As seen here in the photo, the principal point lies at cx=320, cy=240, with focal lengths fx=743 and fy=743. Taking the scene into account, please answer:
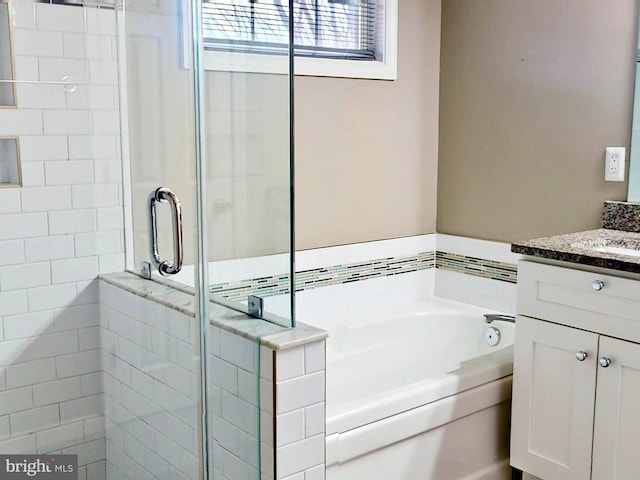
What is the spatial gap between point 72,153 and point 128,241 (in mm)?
354

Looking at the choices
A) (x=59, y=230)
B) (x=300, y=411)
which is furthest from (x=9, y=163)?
(x=300, y=411)

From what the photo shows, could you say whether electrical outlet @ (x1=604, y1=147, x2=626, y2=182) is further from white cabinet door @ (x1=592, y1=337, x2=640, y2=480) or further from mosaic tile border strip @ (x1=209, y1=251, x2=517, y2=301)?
white cabinet door @ (x1=592, y1=337, x2=640, y2=480)

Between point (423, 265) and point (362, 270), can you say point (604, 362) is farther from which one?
point (423, 265)

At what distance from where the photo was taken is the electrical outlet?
9.01 ft

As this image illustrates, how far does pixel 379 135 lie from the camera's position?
3.21 metres

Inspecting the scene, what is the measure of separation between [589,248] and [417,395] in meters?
0.76

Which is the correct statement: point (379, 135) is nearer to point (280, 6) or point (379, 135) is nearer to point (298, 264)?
point (298, 264)

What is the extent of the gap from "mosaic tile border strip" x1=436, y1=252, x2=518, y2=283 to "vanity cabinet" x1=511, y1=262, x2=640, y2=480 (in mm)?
690

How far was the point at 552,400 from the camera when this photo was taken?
236 cm

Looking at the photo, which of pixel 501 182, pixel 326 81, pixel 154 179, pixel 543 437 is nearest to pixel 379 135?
pixel 326 81

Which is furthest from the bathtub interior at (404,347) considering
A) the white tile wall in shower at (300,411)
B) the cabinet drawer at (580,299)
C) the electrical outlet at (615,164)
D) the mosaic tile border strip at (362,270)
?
the white tile wall in shower at (300,411)

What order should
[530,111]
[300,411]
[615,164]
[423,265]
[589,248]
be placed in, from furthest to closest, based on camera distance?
[423,265] → [530,111] → [615,164] → [589,248] → [300,411]

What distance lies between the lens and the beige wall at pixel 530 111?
2779mm

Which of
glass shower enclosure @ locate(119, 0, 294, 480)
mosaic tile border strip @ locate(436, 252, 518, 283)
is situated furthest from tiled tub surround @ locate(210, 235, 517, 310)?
glass shower enclosure @ locate(119, 0, 294, 480)
